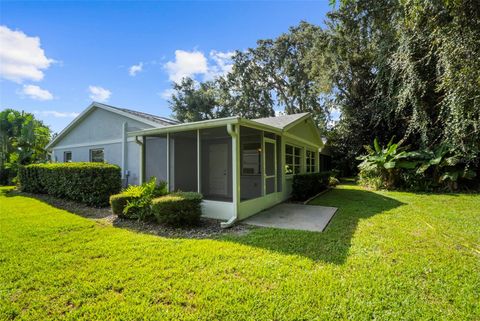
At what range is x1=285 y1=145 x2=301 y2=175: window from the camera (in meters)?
10.7

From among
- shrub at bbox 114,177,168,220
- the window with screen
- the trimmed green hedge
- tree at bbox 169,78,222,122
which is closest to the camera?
shrub at bbox 114,177,168,220

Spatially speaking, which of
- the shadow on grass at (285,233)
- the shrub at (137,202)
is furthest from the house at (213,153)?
the shrub at (137,202)

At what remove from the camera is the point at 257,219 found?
22.9 ft

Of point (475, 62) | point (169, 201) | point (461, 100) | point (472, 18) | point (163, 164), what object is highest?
point (472, 18)

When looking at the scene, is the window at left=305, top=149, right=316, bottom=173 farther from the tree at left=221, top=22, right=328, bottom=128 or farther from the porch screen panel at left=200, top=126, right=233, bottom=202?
the tree at left=221, top=22, right=328, bottom=128

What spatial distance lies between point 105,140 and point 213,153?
689 cm

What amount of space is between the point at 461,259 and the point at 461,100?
4.86 m

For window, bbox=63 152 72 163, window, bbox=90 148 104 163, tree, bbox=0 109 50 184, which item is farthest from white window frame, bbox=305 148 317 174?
tree, bbox=0 109 50 184

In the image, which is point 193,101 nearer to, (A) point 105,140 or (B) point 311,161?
(A) point 105,140

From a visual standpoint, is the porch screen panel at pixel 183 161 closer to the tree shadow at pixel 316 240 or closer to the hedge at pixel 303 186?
the hedge at pixel 303 186

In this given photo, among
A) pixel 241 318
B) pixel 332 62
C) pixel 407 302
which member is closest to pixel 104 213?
pixel 241 318

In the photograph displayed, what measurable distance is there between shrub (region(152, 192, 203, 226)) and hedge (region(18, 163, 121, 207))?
12.3 feet

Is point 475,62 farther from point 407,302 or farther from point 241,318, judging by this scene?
point 241,318

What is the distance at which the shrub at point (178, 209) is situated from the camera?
612cm
